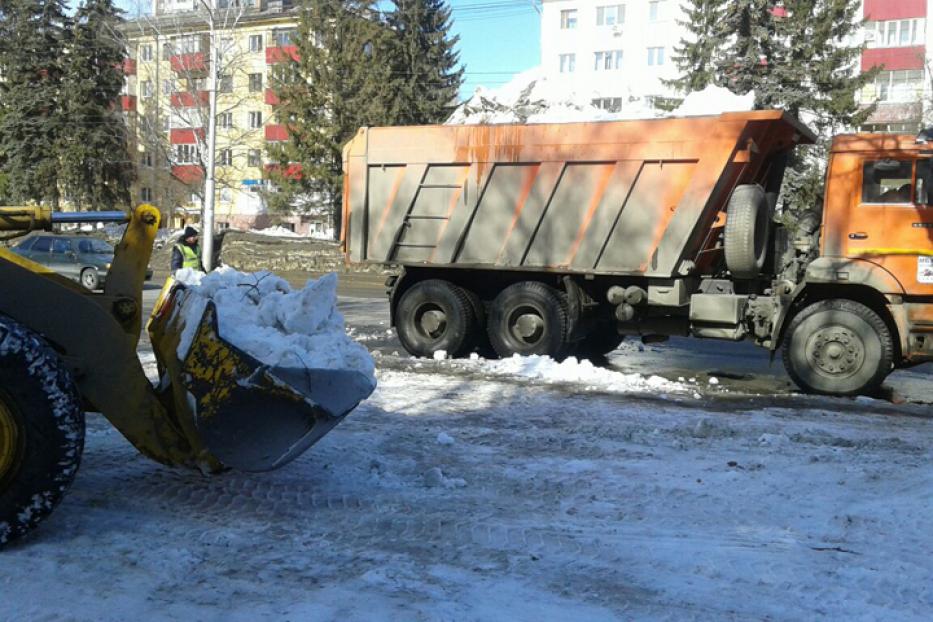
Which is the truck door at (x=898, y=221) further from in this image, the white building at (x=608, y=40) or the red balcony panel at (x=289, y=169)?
the white building at (x=608, y=40)

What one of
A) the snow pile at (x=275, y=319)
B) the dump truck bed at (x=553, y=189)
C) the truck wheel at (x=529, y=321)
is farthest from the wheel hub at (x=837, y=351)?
the snow pile at (x=275, y=319)

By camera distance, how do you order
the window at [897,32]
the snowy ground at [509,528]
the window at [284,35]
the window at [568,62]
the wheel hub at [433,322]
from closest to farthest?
1. the snowy ground at [509,528]
2. the wheel hub at [433,322]
3. the window at [284,35]
4. the window at [897,32]
5. the window at [568,62]

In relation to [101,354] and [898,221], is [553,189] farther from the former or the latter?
[101,354]

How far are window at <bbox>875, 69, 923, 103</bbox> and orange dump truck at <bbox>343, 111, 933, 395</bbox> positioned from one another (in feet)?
127

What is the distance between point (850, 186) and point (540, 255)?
3553 millimetres

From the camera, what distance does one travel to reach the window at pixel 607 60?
170ft

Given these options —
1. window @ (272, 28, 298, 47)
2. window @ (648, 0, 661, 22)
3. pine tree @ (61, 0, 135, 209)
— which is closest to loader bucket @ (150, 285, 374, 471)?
window @ (272, 28, 298, 47)

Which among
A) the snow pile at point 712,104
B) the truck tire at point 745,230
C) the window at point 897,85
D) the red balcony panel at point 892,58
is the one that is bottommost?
the truck tire at point 745,230

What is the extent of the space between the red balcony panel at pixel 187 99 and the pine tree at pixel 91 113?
469 inches

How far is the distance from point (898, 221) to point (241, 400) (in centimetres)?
726

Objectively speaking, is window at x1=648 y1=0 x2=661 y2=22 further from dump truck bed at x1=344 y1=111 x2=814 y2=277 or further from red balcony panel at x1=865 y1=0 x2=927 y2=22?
dump truck bed at x1=344 y1=111 x2=814 y2=277

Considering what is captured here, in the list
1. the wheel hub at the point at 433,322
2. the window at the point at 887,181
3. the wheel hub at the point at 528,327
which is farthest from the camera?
the wheel hub at the point at 433,322

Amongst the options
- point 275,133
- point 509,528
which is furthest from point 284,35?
point 509,528

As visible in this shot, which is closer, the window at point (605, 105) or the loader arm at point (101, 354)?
the loader arm at point (101, 354)
